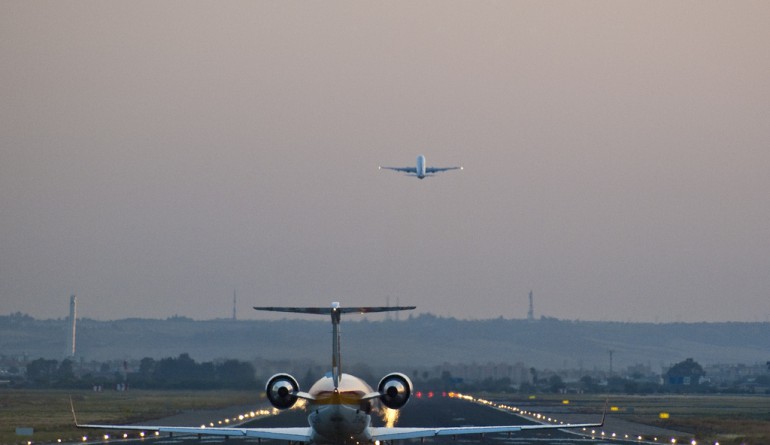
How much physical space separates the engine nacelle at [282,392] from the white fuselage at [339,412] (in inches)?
27.2

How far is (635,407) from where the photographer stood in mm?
124625

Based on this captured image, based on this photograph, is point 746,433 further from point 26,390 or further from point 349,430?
point 26,390

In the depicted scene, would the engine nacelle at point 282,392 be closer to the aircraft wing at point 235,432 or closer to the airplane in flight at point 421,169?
the aircraft wing at point 235,432

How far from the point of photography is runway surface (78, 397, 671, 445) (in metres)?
69.1

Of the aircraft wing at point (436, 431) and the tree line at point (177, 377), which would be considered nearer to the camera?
the aircraft wing at point (436, 431)

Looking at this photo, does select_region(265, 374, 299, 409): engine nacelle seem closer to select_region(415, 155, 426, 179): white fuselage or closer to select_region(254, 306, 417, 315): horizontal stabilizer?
select_region(254, 306, 417, 315): horizontal stabilizer

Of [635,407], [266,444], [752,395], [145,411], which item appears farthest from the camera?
[752,395]

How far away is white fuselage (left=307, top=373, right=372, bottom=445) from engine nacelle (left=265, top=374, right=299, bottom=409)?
27.2 inches

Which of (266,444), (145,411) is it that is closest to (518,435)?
(266,444)

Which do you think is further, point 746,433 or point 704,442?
point 746,433

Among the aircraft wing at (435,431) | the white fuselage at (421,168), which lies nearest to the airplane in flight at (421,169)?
the white fuselage at (421,168)

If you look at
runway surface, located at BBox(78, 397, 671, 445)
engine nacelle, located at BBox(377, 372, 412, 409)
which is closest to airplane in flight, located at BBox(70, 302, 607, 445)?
engine nacelle, located at BBox(377, 372, 412, 409)

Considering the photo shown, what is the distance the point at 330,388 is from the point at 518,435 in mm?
31291

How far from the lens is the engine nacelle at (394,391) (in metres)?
49.1
